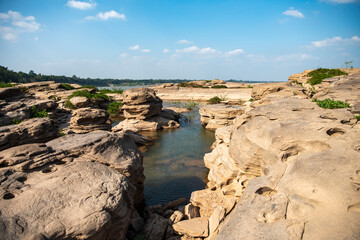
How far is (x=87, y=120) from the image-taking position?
1591cm

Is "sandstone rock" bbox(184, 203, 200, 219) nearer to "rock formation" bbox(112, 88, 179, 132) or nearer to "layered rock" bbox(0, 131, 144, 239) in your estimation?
"layered rock" bbox(0, 131, 144, 239)

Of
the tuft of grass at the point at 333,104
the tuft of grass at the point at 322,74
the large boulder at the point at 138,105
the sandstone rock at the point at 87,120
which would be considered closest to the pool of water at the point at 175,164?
the large boulder at the point at 138,105

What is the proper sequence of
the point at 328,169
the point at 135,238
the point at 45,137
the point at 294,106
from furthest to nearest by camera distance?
the point at 45,137
the point at 294,106
the point at 135,238
the point at 328,169

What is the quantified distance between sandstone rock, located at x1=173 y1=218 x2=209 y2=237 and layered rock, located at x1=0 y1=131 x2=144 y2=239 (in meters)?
1.68

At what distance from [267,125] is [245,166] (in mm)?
1631

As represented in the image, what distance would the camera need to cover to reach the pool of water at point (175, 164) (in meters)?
9.46

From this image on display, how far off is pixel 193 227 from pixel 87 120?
497 inches

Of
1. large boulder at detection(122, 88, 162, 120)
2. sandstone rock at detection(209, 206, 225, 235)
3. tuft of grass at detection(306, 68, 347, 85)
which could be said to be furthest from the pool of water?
tuft of grass at detection(306, 68, 347, 85)

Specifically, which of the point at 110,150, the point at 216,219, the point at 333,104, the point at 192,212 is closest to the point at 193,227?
the point at 216,219

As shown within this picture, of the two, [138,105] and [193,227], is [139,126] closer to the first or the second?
[138,105]

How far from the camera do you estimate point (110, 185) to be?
5.37 meters

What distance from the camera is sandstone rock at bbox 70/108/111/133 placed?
51.0 feet

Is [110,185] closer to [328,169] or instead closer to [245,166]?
[245,166]

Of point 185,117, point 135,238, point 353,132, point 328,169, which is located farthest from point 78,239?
point 185,117
